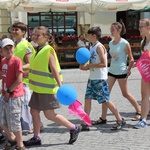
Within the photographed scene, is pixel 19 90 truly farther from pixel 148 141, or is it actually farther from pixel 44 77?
pixel 148 141

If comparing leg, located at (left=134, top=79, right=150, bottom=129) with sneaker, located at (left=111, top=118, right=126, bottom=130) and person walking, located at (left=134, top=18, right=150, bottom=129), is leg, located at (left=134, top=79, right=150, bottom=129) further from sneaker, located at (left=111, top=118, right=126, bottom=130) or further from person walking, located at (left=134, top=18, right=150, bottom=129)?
sneaker, located at (left=111, top=118, right=126, bottom=130)

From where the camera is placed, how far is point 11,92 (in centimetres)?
452

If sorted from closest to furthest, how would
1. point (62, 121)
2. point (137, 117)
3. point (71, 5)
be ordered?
point (62, 121) < point (137, 117) < point (71, 5)

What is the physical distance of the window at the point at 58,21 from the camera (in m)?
21.7

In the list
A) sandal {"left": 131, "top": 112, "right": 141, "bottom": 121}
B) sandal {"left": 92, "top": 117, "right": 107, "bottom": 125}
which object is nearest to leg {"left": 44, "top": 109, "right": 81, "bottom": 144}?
sandal {"left": 92, "top": 117, "right": 107, "bottom": 125}

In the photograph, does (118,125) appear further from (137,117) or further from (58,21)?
(58,21)

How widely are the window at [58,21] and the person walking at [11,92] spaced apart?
56.7 ft

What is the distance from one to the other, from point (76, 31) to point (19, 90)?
17655 mm

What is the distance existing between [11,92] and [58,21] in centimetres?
1777

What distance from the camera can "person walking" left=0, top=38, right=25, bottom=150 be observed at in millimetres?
4461

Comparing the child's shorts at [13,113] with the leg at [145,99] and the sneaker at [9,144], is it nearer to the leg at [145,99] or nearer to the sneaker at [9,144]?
the sneaker at [9,144]

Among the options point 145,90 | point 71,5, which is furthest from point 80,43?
point 145,90

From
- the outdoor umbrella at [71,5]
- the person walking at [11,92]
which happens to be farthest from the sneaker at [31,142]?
the outdoor umbrella at [71,5]

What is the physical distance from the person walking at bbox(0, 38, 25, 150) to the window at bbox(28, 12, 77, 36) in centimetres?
1727
